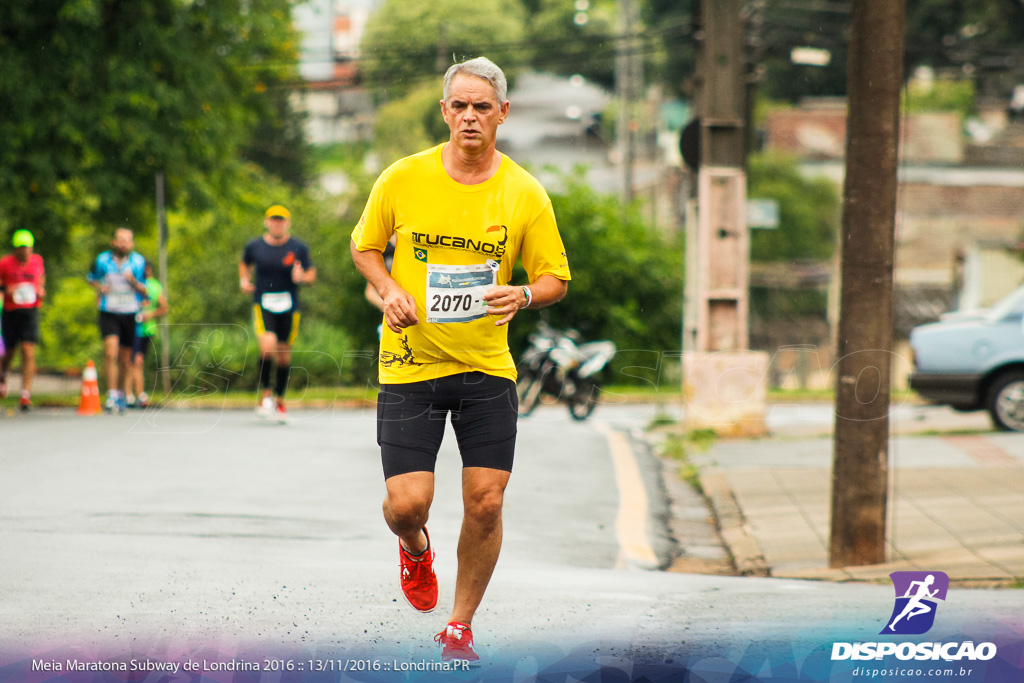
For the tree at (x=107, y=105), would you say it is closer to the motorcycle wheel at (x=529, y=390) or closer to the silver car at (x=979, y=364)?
the motorcycle wheel at (x=529, y=390)

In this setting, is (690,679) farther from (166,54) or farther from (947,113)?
(947,113)

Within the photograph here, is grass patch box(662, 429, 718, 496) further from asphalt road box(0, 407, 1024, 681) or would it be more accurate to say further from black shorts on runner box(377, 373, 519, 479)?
black shorts on runner box(377, 373, 519, 479)

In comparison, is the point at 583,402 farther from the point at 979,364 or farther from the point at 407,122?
the point at 407,122

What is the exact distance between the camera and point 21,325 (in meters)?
13.2

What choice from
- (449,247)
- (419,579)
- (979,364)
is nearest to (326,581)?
(419,579)

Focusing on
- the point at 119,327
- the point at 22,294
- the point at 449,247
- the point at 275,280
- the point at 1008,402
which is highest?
the point at 449,247

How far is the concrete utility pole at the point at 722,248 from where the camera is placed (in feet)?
42.3

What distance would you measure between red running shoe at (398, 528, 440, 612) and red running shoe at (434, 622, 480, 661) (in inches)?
21.5

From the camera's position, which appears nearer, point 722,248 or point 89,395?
point 722,248

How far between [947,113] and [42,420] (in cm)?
5353

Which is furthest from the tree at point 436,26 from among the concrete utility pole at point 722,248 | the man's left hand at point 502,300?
the man's left hand at point 502,300

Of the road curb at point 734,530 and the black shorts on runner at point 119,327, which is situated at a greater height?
the black shorts on runner at point 119,327

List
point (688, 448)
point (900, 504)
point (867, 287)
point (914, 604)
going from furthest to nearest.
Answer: point (688, 448) → point (900, 504) → point (867, 287) → point (914, 604)

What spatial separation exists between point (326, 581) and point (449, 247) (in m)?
2.05
